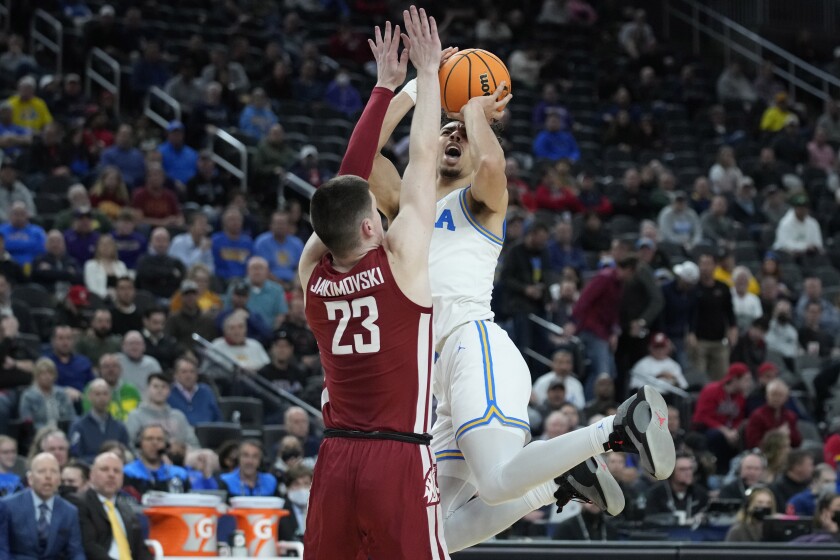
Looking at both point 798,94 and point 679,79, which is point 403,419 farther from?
point 798,94

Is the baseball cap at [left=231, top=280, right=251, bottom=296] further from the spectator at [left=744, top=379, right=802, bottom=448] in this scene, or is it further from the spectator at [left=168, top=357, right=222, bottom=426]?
the spectator at [left=744, top=379, right=802, bottom=448]

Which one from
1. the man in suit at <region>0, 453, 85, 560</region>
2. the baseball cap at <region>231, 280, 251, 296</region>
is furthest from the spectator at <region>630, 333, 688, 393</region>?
the man in suit at <region>0, 453, 85, 560</region>

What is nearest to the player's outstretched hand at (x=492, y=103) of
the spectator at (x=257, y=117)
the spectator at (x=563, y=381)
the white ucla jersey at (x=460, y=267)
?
the white ucla jersey at (x=460, y=267)

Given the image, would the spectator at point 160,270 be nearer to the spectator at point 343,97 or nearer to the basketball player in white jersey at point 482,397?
the spectator at point 343,97

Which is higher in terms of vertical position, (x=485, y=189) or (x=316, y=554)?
(x=485, y=189)

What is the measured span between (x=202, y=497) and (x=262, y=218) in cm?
728

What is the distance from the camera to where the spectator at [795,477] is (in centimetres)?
1238

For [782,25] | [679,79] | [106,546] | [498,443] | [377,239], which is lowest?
[106,546]

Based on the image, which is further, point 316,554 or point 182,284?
point 182,284

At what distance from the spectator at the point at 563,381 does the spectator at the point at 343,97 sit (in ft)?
21.0

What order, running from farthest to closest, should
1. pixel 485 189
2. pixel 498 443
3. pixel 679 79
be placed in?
pixel 679 79 → pixel 485 189 → pixel 498 443

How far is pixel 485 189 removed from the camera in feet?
20.6

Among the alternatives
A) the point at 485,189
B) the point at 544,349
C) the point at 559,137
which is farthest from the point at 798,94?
the point at 485,189

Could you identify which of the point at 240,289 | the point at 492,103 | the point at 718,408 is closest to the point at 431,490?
the point at 492,103
